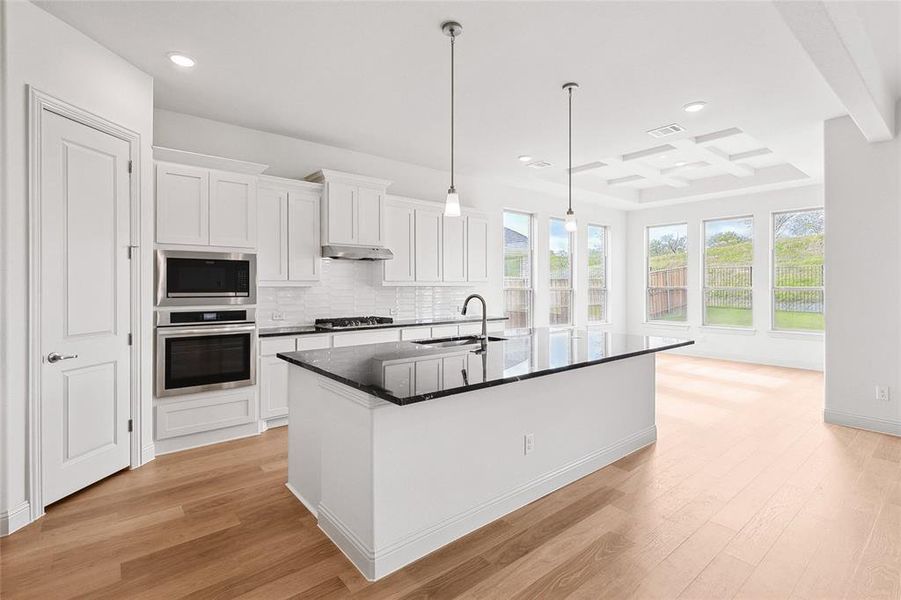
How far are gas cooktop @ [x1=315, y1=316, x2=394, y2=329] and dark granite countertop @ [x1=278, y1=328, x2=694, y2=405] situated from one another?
1.44 m

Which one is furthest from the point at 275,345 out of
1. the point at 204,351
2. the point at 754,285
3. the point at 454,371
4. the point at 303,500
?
the point at 754,285

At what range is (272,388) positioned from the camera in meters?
4.16

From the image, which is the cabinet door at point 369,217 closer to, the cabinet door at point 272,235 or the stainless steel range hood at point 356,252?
the stainless steel range hood at point 356,252

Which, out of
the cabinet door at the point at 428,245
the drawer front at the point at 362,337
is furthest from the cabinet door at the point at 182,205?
the cabinet door at the point at 428,245

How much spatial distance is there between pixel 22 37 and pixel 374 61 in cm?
199

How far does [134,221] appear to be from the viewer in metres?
3.31

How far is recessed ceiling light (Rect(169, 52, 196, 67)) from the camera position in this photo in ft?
10.4

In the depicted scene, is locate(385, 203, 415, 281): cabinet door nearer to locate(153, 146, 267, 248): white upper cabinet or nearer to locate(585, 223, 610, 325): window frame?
locate(153, 146, 267, 248): white upper cabinet

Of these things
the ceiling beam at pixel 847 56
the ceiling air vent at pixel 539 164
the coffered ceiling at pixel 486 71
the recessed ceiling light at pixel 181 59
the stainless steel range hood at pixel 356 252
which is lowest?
the stainless steel range hood at pixel 356 252

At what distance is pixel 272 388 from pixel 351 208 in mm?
2009

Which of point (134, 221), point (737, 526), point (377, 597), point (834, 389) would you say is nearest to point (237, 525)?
point (377, 597)

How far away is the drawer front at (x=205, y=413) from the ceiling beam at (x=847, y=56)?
4478 millimetres

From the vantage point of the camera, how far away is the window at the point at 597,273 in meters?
8.69

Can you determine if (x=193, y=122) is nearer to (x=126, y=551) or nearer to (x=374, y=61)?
(x=374, y=61)
